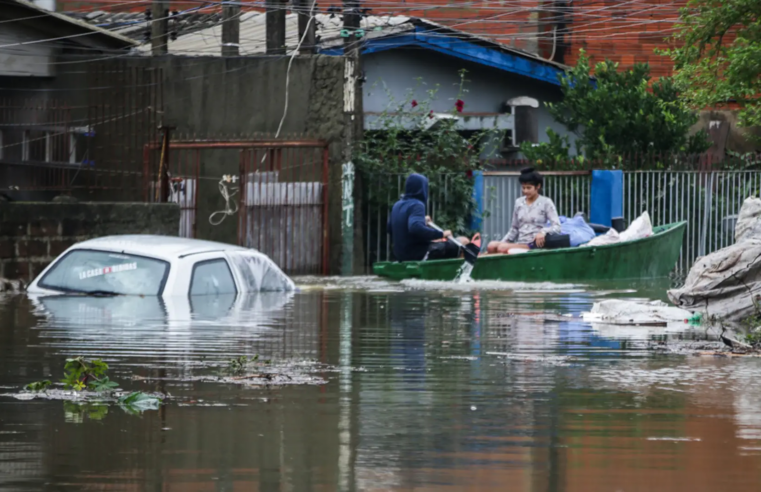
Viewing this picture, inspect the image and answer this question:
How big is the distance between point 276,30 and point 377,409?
52.8 feet

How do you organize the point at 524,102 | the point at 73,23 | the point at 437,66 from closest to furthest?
the point at 73,23
the point at 437,66
the point at 524,102

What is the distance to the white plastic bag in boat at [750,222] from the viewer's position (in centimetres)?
1373

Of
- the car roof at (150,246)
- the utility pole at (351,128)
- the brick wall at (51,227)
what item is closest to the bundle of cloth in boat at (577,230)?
the utility pole at (351,128)

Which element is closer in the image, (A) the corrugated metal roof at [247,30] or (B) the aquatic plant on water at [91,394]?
(B) the aquatic plant on water at [91,394]

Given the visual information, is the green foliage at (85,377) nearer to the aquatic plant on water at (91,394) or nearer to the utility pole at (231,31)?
the aquatic plant on water at (91,394)

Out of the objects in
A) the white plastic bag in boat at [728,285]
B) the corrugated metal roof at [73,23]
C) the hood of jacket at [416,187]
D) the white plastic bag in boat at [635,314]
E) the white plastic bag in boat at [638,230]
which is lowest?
the white plastic bag in boat at [635,314]

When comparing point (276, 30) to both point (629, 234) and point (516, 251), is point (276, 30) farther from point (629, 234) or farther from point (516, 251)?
point (629, 234)

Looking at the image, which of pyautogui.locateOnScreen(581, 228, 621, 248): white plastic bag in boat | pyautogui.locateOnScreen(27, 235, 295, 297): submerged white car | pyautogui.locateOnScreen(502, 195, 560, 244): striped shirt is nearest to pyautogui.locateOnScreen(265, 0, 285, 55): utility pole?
pyautogui.locateOnScreen(502, 195, 560, 244): striped shirt

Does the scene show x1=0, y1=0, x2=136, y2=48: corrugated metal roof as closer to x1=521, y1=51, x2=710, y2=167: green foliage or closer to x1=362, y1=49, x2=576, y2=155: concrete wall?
x1=362, y1=49, x2=576, y2=155: concrete wall

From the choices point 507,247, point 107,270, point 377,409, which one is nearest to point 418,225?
point 507,247

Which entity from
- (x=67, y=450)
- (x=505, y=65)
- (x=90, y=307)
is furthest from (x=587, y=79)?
(x=67, y=450)

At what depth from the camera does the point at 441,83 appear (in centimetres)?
2872

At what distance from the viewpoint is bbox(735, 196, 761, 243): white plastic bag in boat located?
13.7 metres

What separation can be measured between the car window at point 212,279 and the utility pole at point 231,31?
1054 centimetres
